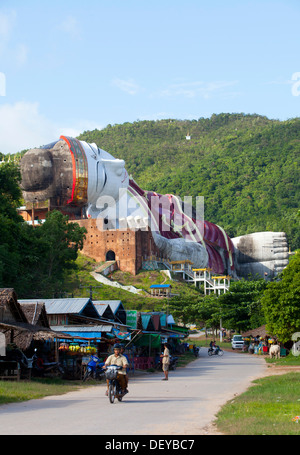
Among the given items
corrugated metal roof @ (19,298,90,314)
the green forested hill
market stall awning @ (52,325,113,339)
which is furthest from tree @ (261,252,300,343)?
the green forested hill

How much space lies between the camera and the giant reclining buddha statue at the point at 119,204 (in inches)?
2648

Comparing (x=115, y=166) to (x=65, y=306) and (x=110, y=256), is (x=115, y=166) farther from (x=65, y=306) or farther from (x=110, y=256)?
(x=65, y=306)

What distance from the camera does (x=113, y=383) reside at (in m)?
13.0

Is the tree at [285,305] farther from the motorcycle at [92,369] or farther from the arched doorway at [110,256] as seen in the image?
the arched doorway at [110,256]

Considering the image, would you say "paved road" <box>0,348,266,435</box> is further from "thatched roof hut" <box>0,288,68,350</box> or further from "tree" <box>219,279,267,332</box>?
"tree" <box>219,279,267,332</box>

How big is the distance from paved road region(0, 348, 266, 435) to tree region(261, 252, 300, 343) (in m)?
16.0

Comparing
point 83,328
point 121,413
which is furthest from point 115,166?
point 121,413

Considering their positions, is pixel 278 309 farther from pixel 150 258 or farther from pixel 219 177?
pixel 219 177

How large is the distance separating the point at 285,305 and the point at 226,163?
107m

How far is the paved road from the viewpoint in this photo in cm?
891
